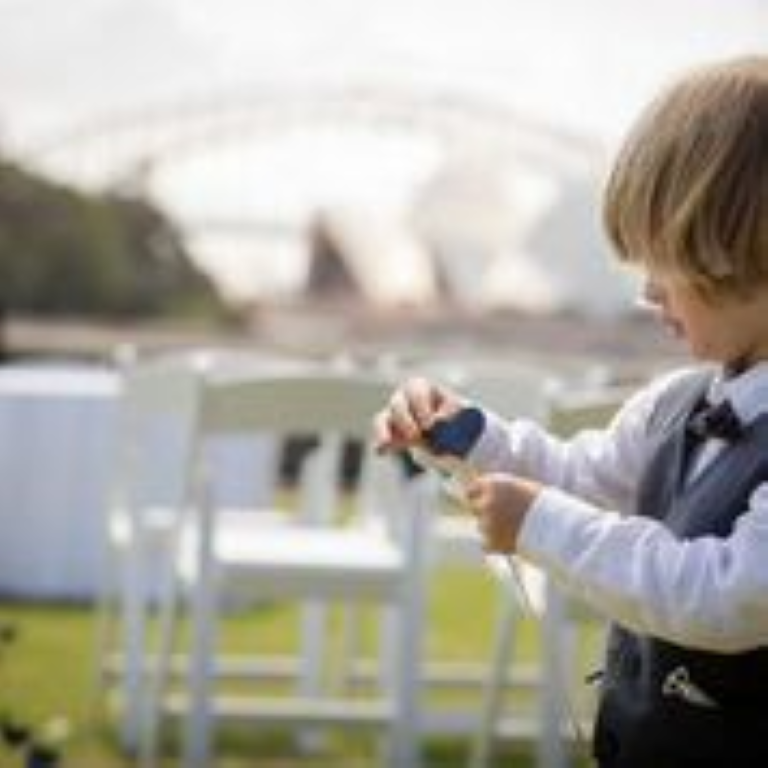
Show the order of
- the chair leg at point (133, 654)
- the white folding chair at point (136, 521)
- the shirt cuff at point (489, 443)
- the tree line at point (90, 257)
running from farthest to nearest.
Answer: the tree line at point (90, 257), the chair leg at point (133, 654), the white folding chair at point (136, 521), the shirt cuff at point (489, 443)

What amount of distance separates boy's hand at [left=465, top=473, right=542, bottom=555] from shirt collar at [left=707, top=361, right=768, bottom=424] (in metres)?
0.16

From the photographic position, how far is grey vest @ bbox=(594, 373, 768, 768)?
63.9 inches

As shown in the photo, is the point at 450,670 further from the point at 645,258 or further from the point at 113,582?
the point at 645,258

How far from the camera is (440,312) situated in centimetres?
2044

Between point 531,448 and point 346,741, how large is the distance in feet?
8.66

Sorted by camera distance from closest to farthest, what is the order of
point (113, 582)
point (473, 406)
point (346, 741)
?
1. point (473, 406)
2. point (346, 741)
3. point (113, 582)

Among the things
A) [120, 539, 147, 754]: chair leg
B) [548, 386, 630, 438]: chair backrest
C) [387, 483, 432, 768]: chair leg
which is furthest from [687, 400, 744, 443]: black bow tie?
[120, 539, 147, 754]: chair leg

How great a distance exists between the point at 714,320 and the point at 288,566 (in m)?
2.02

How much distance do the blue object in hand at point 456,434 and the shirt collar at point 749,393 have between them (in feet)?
0.63

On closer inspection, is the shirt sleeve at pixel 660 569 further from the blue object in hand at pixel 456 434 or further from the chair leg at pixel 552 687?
the chair leg at pixel 552 687

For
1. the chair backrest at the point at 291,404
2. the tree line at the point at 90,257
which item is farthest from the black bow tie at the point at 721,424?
the tree line at the point at 90,257

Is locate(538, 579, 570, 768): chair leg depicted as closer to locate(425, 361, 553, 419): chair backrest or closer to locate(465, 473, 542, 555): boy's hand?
locate(425, 361, 553, 419): chair backrest

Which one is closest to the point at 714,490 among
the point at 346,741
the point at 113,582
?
the point at 346,741

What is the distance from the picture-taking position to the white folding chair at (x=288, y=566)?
3520mm
